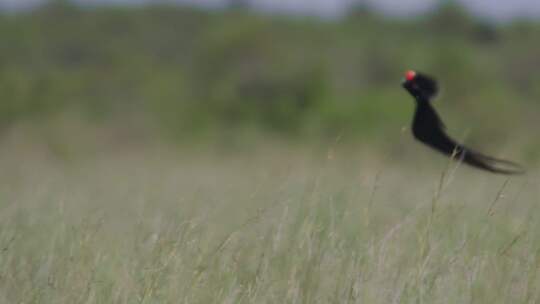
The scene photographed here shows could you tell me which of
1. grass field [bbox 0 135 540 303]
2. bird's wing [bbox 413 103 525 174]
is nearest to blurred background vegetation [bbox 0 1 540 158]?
bird's wing [bbox 413 103 525 174]

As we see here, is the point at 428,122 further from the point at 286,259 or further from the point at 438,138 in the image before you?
the point at 286,259

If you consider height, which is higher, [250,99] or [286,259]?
[286,259]

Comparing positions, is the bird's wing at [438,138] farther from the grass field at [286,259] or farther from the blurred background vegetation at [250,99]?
the blurred background vegetation at [250,99]

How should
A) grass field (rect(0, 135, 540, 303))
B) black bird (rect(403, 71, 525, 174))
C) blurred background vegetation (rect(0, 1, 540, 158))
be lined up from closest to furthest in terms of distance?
1. grass field (rect(0, 135, 540, 303))
2. black bird (rect(403, 71, 525, 174))
3. blurred background vegetation (rect(0, 1, 540, 158))

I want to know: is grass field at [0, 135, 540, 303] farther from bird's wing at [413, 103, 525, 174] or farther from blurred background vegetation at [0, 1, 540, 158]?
blurred background vegetation at [0, 1, 540, 158]

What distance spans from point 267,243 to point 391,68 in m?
31.7

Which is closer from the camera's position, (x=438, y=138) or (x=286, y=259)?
(x=286, y=259)

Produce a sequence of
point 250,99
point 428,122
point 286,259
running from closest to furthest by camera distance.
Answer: point 286,259 → point 428,122 → point 250,99

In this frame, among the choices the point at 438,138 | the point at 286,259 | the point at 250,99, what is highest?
the point at 438,138

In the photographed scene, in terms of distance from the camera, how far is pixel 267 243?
2.98 m

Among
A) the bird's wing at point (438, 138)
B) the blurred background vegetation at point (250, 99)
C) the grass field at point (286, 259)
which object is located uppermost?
the bird's wing at point (438, 138)

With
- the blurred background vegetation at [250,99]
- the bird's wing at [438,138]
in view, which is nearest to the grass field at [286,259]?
the bird's wing at [438,138]

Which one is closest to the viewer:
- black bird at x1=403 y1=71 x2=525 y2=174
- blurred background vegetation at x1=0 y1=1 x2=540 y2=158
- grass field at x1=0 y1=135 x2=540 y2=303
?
grass field at x1=0 y1=135 x2=540 y2=303

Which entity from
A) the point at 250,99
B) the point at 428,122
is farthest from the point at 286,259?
the point at 250,99
